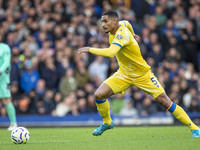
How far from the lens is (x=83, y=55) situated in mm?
17406

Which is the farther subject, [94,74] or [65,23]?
[65,23]

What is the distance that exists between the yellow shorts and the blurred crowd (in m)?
6.52

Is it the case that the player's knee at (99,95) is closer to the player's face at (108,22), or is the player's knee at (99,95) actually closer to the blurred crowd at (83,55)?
the player's face at (108,22)

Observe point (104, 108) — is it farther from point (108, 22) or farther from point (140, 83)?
point (108, 22)

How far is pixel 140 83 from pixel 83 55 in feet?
26.0

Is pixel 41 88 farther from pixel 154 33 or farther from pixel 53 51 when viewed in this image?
pixel 154 33

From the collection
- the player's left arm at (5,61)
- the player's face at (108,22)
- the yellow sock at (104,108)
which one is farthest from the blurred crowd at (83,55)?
the player's face at (108,22)

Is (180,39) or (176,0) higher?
(176,0)

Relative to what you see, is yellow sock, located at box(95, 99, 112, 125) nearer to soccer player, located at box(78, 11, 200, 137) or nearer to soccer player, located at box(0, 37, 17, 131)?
soccer player, located at box(78, 11, 200, 137)

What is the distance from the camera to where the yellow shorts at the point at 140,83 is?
9.57 meters

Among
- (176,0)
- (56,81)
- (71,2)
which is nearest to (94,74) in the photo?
(56,81)

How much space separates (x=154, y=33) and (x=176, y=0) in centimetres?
268

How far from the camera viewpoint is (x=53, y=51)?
1734cm

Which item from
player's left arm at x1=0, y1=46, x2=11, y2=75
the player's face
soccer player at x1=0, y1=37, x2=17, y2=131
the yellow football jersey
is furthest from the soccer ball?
player's left arm at x1=0, y1=46, x2=11, y2=75
